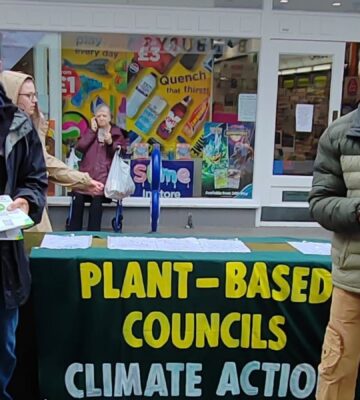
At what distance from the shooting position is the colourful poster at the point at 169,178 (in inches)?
274

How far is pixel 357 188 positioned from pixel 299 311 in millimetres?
798

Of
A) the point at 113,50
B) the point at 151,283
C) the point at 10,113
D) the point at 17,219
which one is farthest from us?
the point at 113,50

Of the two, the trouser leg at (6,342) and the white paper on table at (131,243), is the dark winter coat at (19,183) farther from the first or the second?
the white paper on table at (131,243)

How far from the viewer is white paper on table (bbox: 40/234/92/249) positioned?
9.27 ft

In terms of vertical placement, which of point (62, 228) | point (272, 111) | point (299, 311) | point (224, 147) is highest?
point (272, 111)

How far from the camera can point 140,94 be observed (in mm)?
6898

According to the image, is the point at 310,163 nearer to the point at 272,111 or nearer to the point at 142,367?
the point at 272,111

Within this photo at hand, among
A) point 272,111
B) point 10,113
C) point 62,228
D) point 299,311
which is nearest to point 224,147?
point 272,111

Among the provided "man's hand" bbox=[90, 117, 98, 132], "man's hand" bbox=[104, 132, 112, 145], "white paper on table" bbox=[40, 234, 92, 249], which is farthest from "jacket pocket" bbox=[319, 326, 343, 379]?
"man's hand" bbox=[90, 117, 98, 132]

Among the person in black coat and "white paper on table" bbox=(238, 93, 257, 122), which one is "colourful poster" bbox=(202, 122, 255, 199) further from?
the person in black coat

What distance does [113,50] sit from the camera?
671 cm

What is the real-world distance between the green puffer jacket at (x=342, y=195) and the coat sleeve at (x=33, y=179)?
112cm

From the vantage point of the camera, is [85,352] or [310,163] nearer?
[85,352]

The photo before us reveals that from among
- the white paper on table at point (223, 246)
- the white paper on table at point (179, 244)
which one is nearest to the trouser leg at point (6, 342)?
the white paper on table at point (179, 244)
